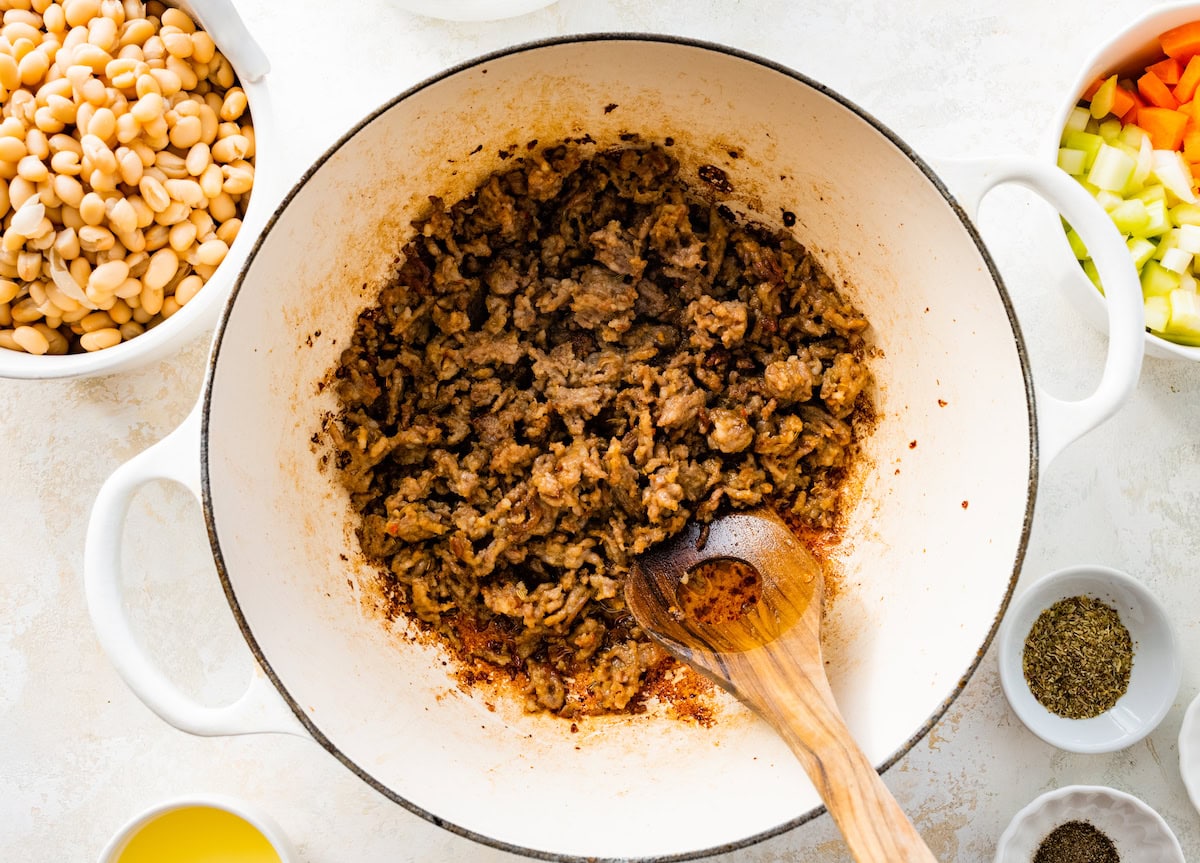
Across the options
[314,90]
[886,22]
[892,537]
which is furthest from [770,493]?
[314,90]

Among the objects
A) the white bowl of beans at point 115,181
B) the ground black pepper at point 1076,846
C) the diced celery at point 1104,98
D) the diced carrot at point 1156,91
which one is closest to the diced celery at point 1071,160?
the diced celery at point 1104,98

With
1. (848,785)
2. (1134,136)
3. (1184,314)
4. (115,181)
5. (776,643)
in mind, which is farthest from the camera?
(1134,136)

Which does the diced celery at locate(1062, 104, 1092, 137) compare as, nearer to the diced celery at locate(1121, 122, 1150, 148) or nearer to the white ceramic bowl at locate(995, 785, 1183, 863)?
the diced celery at locate(1121, 122, 1150, 148)

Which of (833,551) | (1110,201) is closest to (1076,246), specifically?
(1110,201)

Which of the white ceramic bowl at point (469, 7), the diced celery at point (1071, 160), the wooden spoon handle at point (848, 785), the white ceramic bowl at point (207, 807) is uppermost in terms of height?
the diced celery at point (1071, 160)

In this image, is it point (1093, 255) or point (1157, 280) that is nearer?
point (1093, 255)

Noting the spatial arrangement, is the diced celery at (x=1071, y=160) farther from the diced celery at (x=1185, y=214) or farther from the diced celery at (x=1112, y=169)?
the diced celery at (x=1185, y=214)

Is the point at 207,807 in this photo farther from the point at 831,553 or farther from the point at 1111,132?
the point at 1111,132

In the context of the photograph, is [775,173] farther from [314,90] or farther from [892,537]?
[314,90]
